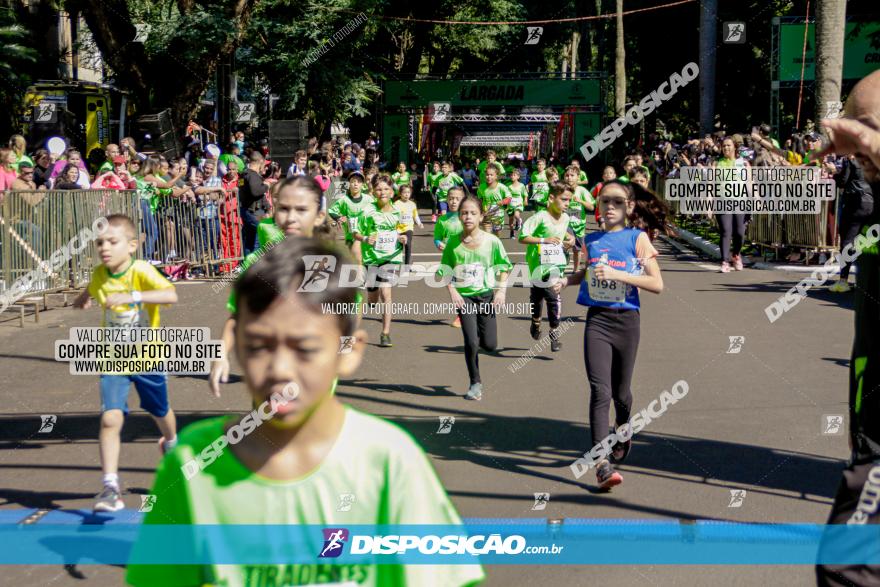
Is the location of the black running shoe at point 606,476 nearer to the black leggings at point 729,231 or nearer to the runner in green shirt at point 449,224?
the runner in green shirt at point 449,224

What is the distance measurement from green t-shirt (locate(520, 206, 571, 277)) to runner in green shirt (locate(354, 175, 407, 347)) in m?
1.49

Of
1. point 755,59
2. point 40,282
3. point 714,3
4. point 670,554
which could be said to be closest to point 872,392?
point 670,554

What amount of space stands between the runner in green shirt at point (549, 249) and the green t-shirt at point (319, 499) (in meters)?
9.17

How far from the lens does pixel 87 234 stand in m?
14.6

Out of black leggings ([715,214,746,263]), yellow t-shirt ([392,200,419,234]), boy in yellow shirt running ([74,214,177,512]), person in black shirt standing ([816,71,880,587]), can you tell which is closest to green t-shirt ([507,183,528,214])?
black leggings ([715,214,746,263])

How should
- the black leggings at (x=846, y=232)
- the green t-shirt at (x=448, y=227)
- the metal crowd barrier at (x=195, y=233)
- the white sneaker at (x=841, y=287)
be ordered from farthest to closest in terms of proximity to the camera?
the metal crowd barrier at (x=195, y=233)
the white sneaker at (x=841, y=287)
the black leggings at (x=846, y=232)
the green t-shirt at (x=448, y=227)

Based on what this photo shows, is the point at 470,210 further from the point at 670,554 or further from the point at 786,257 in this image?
the point at 786,257

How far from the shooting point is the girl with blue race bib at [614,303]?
6586 millimetres

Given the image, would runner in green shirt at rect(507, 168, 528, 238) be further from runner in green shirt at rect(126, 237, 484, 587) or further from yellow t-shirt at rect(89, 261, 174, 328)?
runner in green shirt at rect(126, 237, 484, 587)

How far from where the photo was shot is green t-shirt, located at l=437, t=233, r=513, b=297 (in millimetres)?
9305

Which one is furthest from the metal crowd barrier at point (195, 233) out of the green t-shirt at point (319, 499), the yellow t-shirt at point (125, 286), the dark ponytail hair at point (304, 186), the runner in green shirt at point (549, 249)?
the green t-shirt at point (319, 499)

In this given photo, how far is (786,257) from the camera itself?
17984 millimetres

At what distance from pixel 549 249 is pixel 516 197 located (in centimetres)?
1167

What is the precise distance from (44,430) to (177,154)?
1649cm
